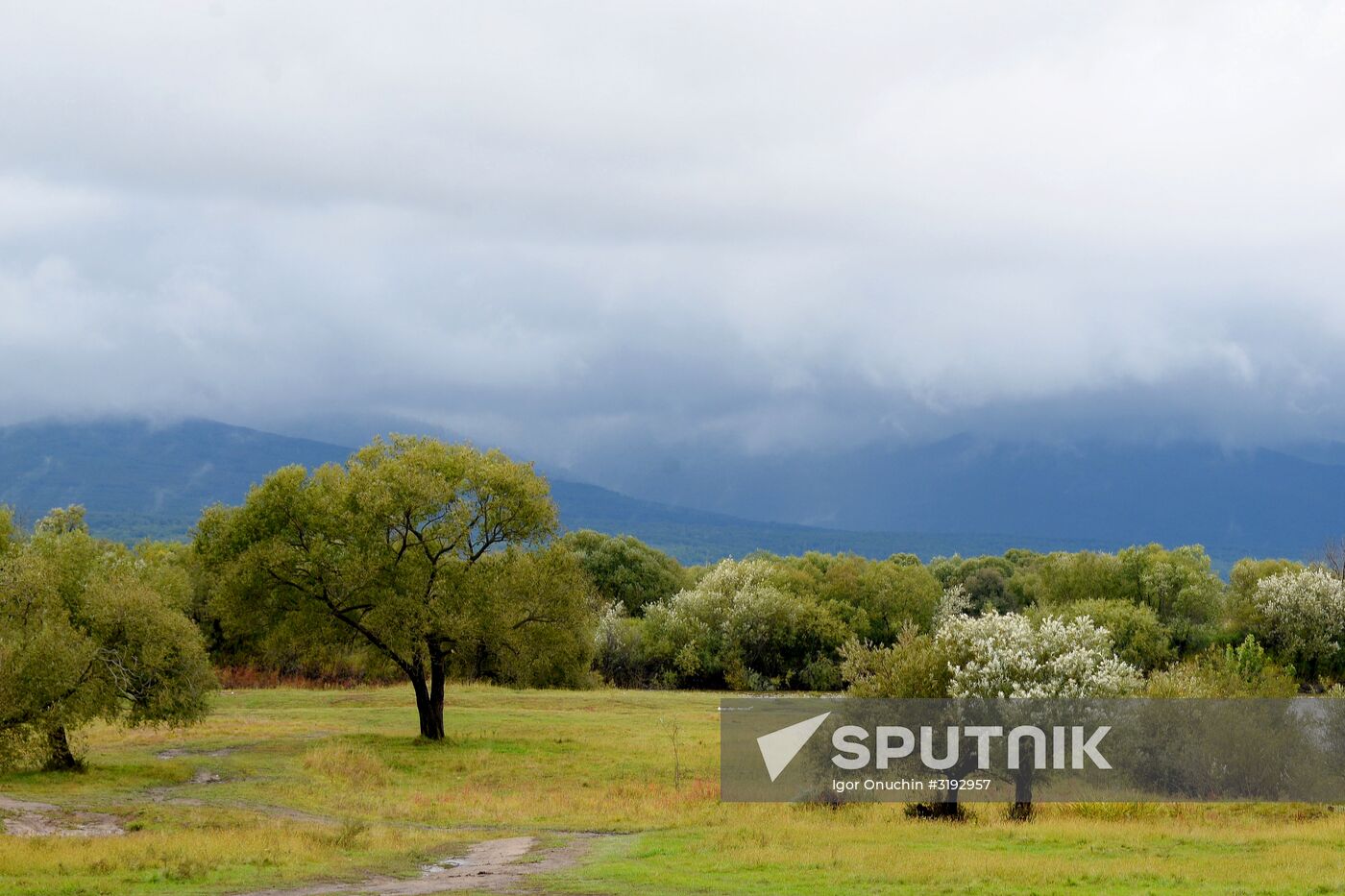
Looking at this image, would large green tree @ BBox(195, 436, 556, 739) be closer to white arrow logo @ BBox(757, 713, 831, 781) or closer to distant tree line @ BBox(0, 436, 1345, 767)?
distant tree line @ BBox(0, 436, 1345, 767)

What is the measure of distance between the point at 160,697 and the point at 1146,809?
3512 cm

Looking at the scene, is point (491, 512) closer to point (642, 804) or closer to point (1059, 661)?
point (642, 804)

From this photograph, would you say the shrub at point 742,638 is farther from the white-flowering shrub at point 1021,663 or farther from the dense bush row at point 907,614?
the white-flowering shrub at point 1021,663

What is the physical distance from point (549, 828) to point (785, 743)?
34.4 ft

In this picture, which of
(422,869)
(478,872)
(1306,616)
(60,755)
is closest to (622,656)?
(1306,616)

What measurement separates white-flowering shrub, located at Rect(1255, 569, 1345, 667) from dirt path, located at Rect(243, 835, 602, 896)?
322 feet

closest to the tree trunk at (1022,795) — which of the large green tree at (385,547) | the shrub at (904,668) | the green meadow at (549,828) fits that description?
the green meadow at (549,828)

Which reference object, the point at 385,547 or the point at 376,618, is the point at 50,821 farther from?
the point at 385,547

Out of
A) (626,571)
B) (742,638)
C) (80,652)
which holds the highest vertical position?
(626,571)

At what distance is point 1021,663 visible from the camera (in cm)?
4188

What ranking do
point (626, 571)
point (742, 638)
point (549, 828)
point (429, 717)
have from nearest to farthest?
point (549, 828)
point (429, 717)
point (742, 638)
point (626, 571)

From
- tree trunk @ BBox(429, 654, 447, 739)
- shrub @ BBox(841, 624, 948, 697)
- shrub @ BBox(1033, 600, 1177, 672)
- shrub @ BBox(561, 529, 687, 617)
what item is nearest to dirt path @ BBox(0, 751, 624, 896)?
shrub @ BBox(841, 624, 948, 697)

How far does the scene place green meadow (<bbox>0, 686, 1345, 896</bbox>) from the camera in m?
28.1

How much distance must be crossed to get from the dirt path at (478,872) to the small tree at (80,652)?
16.5 m
